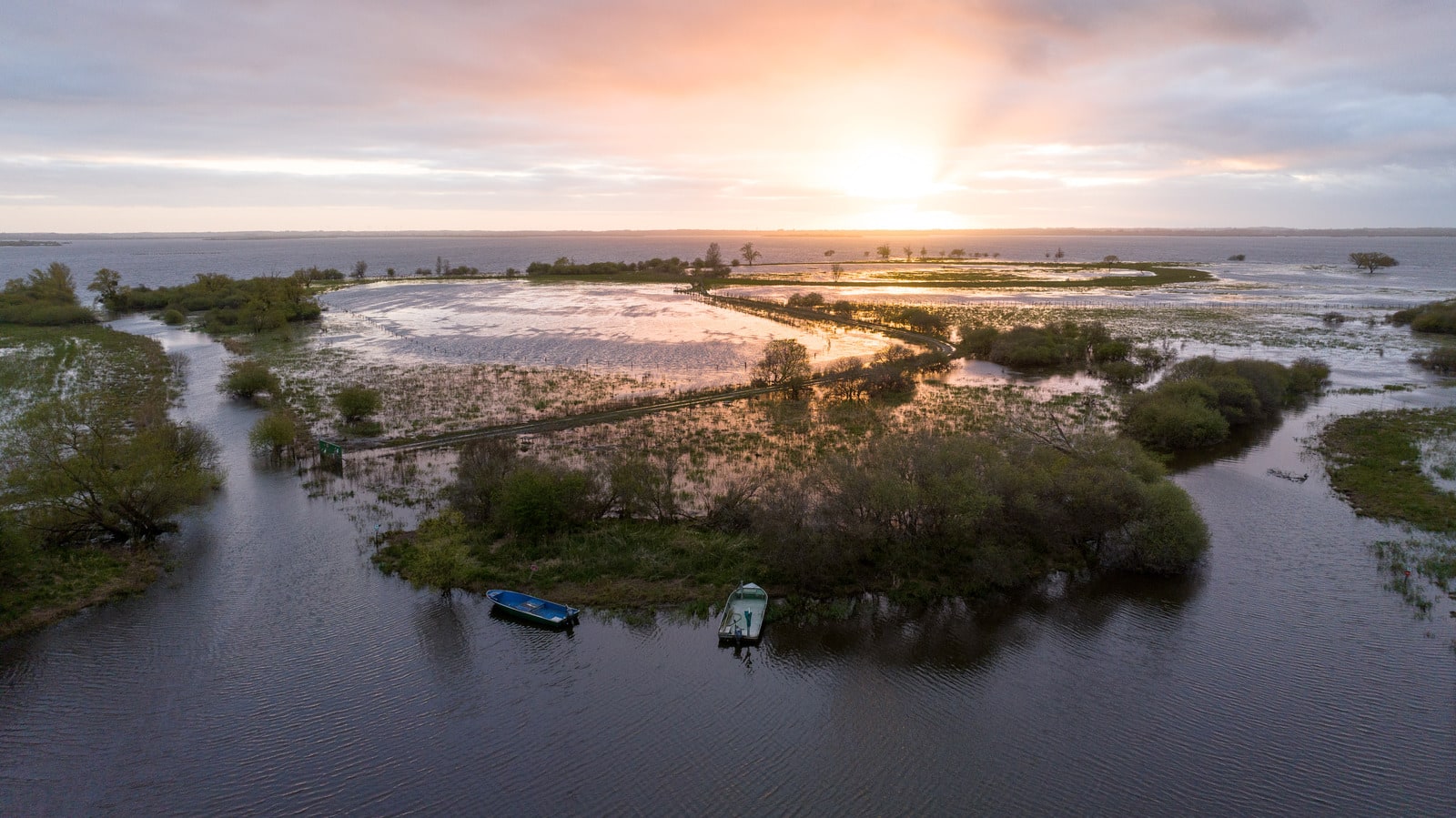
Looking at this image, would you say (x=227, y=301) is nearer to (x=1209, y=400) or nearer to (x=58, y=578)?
(x=58, y=578)

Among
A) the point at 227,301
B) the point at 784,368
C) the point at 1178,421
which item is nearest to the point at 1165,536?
the point at 1178,421

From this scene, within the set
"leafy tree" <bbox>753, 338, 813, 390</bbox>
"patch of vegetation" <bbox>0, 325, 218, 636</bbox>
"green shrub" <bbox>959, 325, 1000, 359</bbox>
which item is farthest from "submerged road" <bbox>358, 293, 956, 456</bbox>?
"patch of vegetation" <bbox>0, 325, 218, 636</bbox>

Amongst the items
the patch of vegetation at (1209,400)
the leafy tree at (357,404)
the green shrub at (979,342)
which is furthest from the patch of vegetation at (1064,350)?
the leafy tree at (357,404)

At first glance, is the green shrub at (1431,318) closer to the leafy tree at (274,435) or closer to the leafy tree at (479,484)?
the leafy tree at (479,484)

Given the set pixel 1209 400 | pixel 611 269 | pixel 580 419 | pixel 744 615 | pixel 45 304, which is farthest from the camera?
pixel 611 269

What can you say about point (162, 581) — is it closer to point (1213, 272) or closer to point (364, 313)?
point (364, 313)

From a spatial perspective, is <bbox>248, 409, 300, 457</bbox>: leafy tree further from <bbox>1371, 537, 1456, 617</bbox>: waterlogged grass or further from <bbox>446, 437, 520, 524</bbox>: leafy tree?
<bbox>1371, 537, 1456, 617</bbox>: waterlogged grass
